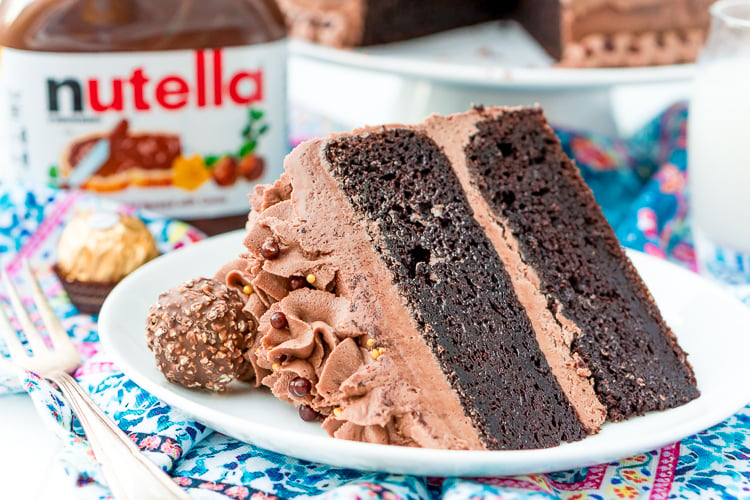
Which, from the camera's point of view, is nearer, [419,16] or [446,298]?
[446,298]

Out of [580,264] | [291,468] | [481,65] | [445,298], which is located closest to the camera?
[291,468]

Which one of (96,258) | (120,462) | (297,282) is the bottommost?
(96,258)

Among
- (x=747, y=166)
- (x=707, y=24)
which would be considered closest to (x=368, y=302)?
(x=747, y=166)

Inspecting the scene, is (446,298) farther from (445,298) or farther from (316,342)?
(316,342)

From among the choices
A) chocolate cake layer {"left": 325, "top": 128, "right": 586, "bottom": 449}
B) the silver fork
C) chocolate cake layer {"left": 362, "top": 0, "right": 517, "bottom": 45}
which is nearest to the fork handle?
the silver fork

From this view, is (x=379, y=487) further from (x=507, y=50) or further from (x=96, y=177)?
(x=507, y=50)

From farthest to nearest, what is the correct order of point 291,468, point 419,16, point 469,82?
1. point 419,16
2. point 469,82
3. point 291,468

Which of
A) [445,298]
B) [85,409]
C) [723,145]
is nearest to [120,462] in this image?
[85,409]
